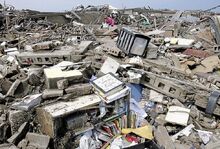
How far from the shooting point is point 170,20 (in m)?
16.3

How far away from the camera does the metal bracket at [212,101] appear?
722cm

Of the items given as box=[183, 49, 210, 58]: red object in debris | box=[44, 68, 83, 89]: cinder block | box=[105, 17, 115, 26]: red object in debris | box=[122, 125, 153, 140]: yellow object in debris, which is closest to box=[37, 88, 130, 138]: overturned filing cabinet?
box=[122, 125, 153, 140]: yellow object in debris

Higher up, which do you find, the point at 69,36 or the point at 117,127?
the point at 69,36

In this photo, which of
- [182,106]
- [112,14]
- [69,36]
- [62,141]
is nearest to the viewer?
[62,141]

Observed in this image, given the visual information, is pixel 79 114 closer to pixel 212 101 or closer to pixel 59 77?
pixel 59 77

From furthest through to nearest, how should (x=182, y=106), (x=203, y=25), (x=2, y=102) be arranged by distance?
1. (x=203, y=25)
2. (x=182, y=106)
3. (x=2, y=102)

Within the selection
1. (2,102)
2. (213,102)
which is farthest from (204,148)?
(2,102)

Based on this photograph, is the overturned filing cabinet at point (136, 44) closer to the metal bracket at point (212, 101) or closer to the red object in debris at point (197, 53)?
the red object in debris at point (197, 53)

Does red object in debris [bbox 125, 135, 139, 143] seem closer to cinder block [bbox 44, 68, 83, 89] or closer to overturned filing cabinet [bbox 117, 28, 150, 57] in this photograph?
cinder block [bbox 44, 68, 83, 89]

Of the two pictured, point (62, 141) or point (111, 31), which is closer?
point (62, 141)

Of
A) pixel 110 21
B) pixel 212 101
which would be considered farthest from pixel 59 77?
pixel 110 21

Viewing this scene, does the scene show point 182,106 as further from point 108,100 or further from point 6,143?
point 6,143

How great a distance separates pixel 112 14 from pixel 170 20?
3.61 meters

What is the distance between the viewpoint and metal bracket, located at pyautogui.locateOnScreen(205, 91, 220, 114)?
23.7 ft
